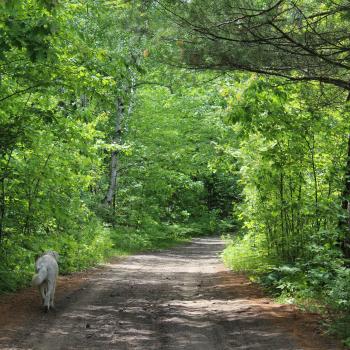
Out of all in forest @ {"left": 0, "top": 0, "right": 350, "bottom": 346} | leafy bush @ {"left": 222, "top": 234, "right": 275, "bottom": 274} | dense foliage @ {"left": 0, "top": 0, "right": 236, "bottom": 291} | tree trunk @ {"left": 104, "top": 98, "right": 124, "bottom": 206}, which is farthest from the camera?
tree trunk @ {"left": 104, "top": 98, "right": 124, "bottom": 206}

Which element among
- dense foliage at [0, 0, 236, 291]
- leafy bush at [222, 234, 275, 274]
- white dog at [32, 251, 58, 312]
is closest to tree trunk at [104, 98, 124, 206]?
dense foliage at [0, 0, 236, 291]

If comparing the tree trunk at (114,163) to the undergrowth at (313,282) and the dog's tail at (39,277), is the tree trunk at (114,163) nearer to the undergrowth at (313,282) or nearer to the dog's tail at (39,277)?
the undergrowth at (313,282)

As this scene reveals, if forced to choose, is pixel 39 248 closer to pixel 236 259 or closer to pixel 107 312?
pixel 107 312

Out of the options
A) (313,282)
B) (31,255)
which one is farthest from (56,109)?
(313,282)

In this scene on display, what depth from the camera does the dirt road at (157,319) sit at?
22.5ft

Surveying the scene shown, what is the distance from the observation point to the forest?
794cm

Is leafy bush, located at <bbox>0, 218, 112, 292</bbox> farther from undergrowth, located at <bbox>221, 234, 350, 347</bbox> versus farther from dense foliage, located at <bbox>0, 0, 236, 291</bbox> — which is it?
undergrowth, located at <bbox>221, 234, 350, 347</bbox>

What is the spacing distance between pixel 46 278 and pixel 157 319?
83.9 inches

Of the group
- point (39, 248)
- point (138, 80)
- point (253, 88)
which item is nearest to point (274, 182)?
point (253, 88)

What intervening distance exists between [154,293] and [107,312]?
8.07 feet

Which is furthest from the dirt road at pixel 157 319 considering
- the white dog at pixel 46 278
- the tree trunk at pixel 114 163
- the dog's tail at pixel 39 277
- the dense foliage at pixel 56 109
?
the tree trunk at pixel 114 163

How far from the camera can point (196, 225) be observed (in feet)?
135

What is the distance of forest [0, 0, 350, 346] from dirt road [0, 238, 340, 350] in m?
0.71

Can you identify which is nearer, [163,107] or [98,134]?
[98,134]
